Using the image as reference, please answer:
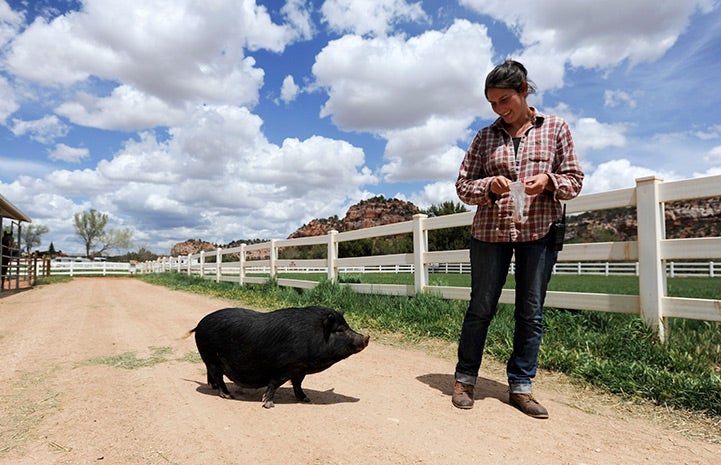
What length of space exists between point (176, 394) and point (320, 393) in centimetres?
101

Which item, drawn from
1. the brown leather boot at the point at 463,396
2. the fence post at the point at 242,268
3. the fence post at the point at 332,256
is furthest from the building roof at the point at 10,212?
the brown leather boot at the point at 463,396

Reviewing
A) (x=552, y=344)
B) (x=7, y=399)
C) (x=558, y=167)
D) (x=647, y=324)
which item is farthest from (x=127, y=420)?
(x=647, y=324)

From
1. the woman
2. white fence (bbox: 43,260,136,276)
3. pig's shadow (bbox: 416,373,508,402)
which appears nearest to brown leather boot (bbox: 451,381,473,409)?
the woman

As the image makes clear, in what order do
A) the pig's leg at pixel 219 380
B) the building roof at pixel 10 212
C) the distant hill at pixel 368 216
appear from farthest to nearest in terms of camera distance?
the distant hill at pixel 368 216 → the building roof at pixel 10 212 → the pig's leg at pixel 219 380

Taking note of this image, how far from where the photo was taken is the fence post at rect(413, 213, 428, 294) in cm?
644

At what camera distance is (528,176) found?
111 inches

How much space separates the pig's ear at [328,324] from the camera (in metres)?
3.04

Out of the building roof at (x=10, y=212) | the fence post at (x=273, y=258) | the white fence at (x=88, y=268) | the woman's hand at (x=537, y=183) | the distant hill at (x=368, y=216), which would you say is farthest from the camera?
the distant hill at (x=368, y=216)

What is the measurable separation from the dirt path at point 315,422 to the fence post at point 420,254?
7.39 ft

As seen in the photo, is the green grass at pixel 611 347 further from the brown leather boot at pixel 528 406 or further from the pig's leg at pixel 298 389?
the pig's leg at pixel 298 389

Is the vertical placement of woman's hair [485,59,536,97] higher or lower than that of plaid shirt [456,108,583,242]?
higher

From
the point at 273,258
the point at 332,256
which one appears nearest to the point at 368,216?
the point at 273,258

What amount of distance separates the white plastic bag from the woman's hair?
0.62 metres

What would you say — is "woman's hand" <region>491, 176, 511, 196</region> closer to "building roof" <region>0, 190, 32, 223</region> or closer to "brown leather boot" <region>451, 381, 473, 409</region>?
"brown leather boot" <region>451, 381, 473, 409</region>
